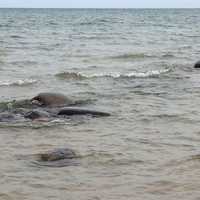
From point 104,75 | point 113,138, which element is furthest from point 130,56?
point 113,138

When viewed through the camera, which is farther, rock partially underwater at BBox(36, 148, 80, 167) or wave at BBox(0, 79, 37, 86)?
wave at BBox(0, 79, 37, 86)

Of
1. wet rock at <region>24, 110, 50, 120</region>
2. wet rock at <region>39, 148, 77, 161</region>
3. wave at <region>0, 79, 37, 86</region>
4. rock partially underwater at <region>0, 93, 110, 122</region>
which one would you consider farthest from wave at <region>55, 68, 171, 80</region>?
wet rock at <region>39, 148, 77, 161</region>

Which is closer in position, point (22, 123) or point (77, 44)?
point (22, 123)

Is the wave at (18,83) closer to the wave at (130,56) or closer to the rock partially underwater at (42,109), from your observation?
the rock partially underwater at (42,109)

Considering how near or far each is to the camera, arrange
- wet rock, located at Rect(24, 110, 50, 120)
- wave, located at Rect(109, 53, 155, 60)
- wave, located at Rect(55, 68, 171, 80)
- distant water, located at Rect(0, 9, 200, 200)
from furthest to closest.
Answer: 1. wave, located at Rect(109, 53, 155, 60)
2. wave, located at Rect(55, 68, 171, 80)
3. wet rock, located at Rect(24, 110, 50, 120)
4. distant water, located at Rect(0, 9, 200, 200)

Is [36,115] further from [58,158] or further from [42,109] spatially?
[58,158]

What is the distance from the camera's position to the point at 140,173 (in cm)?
634

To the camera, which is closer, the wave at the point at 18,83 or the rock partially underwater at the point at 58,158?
the rock partially underwater at the point at 58,158

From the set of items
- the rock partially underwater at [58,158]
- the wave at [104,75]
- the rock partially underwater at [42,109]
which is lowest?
the wave at [104,75]

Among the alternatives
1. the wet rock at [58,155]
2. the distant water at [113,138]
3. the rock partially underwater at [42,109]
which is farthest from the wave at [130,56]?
Result: the wet rock at [58,155]

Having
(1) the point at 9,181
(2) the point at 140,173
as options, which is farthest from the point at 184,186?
(1) the point at 9,181

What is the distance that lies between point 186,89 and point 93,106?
10.1ft

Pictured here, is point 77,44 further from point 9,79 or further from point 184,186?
point 184,186

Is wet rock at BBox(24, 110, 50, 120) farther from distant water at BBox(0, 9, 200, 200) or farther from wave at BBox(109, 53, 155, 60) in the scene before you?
wave at BBox(109, 53, 155, 60)
